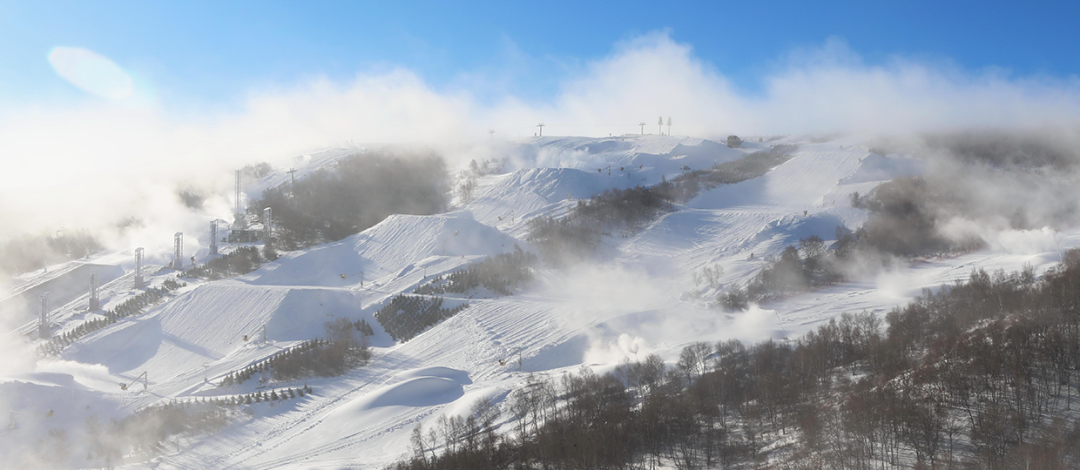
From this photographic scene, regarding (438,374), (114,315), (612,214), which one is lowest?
(438,374)

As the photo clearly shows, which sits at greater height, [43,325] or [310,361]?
[43,325]

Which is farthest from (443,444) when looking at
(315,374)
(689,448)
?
(315,374)

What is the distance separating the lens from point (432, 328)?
43469 mm

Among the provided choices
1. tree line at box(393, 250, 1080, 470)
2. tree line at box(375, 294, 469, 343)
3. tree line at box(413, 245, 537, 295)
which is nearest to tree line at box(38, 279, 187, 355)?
tree line at box(375, 294, 469, 343)

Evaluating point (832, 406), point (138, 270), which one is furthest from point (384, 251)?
point (832, 406)

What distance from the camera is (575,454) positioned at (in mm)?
23656

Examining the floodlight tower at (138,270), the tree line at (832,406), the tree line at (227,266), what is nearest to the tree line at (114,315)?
the floodlight tower at (138,270)

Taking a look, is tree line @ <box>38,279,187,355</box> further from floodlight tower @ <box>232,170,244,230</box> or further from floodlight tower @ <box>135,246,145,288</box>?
floodlight tower @ <box>232,170,244,230</box>

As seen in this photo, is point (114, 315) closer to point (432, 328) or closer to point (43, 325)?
point (43, 325)

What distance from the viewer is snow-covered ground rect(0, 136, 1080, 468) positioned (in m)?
31.0

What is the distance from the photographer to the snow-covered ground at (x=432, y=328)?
30953 mm

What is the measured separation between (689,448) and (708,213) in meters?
47.0

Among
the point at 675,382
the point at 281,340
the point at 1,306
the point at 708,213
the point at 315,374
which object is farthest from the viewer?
the point at 708,213

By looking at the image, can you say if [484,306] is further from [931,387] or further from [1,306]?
[1,306]
